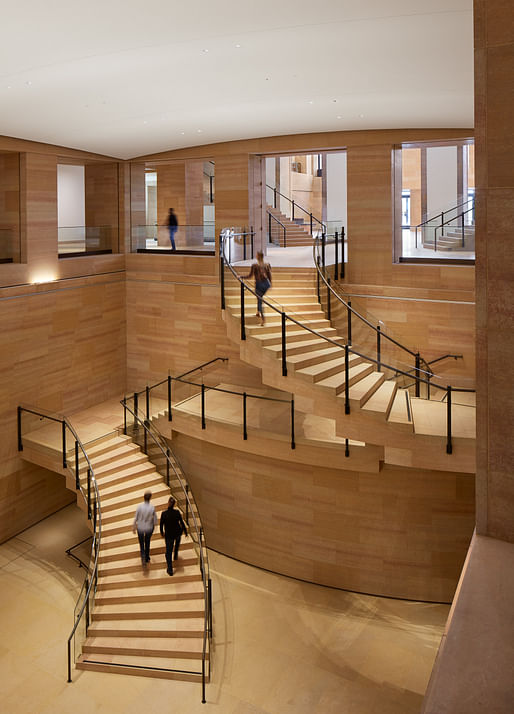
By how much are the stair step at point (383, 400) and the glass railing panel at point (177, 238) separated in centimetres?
725

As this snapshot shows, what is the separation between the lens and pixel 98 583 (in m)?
10.5

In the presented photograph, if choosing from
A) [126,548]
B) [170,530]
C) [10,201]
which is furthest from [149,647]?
[10,201]

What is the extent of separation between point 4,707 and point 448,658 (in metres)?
7.34

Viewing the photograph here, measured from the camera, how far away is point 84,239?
15602mm

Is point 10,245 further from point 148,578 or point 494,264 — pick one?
point 494,264

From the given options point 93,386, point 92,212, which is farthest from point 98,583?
point 92,212

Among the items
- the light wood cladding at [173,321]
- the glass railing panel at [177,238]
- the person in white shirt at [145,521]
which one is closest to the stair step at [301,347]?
the person in white shirt at [145,521]

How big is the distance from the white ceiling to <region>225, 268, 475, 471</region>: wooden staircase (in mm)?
3409

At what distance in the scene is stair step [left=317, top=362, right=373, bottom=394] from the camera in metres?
9.84

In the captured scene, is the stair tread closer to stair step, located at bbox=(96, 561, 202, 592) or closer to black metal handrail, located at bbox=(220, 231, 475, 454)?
black metal handrail, located at bbox=(220, 231, 475, 454)

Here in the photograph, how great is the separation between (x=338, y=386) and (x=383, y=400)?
0.72 meters

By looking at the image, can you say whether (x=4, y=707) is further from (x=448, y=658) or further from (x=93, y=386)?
(x=93, y=386)

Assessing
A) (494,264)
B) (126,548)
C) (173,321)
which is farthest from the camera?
(173,321)

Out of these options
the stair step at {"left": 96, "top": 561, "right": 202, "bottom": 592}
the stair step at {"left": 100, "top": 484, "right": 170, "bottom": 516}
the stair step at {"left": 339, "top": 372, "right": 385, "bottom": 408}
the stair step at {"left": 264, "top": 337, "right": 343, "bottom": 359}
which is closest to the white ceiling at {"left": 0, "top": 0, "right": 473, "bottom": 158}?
the stair step at {"left": 264, "top": 337, "right": 343, "bottom": 359}
